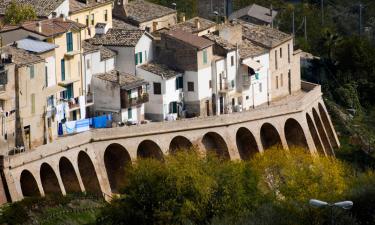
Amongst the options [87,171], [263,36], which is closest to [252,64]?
[263,36]

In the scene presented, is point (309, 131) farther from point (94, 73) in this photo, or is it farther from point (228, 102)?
point (94, 73)

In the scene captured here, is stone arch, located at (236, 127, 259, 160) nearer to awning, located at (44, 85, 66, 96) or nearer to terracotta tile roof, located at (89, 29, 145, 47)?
terracotta tile roof, located at (89, 29, 145, 47)

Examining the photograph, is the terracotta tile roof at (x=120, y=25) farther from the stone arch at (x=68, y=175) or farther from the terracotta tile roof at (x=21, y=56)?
the stone arch at (x=68, y=175)

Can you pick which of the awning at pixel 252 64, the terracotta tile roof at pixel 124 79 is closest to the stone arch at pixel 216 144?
the terracotta tile roof at pixel 124 79

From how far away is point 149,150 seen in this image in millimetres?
114688

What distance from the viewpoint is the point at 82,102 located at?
Answer: 115m

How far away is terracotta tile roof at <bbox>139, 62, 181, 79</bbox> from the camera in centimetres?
11956

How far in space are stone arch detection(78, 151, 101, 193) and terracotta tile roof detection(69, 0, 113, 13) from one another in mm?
16087

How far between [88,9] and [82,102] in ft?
41.1

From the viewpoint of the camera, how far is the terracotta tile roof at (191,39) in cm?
12106

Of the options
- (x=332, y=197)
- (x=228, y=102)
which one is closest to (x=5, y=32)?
(x=228, y=102)

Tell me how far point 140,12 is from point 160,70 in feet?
41.9

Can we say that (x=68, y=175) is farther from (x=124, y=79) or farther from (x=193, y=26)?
(x=193, y=26)

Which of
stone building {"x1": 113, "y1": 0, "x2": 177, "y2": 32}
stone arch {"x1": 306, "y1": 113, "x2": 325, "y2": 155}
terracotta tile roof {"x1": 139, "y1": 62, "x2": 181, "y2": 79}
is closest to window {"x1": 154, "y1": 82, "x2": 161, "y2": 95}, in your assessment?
terracotta tile roof {"x1": 139, "y1": 62, "x2": 181, "y2": 79}
